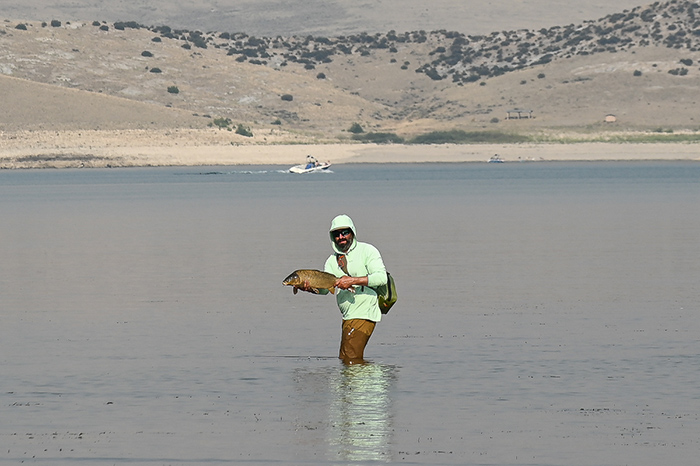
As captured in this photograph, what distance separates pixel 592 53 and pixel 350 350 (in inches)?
5285

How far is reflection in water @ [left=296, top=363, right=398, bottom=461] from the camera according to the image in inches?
447

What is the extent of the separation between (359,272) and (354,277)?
0.28 metres

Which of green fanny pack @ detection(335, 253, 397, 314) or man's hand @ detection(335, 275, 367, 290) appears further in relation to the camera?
green fanny pack @ detection(335, 253, 397, 314)

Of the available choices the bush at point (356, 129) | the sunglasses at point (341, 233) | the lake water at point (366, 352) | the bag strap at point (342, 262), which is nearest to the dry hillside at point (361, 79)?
the bush at point (356, 129)

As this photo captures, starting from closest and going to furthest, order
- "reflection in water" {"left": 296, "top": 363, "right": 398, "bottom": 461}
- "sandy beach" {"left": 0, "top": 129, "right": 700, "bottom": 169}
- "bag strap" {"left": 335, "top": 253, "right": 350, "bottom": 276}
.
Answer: "reflection in water" {"left": 296, "top": 363, "right": 398, "bottom": 461}, "bag strap" {"left": 335, "top": 253, "right": 350, "bottom": 276}, "sandy beach" {"left": 0, "top": 129, "right": 700, "bottom": 169}

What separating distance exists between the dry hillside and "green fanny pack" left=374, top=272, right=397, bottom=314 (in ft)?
342

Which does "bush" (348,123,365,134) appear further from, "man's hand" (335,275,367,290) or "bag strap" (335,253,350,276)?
"man's hand" (335,275,367,290)

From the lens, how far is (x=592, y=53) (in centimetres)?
14538

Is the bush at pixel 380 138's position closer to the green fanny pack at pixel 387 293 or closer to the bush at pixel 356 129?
the bush at pixel 356 129

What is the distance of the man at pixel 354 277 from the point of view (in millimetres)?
13359

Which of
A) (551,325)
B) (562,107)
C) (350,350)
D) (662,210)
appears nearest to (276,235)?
(662,210)

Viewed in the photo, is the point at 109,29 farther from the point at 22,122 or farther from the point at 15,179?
the point at 15,179

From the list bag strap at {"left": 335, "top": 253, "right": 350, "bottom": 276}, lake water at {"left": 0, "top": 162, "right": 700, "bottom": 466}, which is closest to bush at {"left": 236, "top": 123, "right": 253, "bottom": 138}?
lake water at {"left": 0, "top": 162, "right": 700, "bottom": 466}

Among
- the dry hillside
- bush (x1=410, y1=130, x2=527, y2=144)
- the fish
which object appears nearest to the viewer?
the fish
